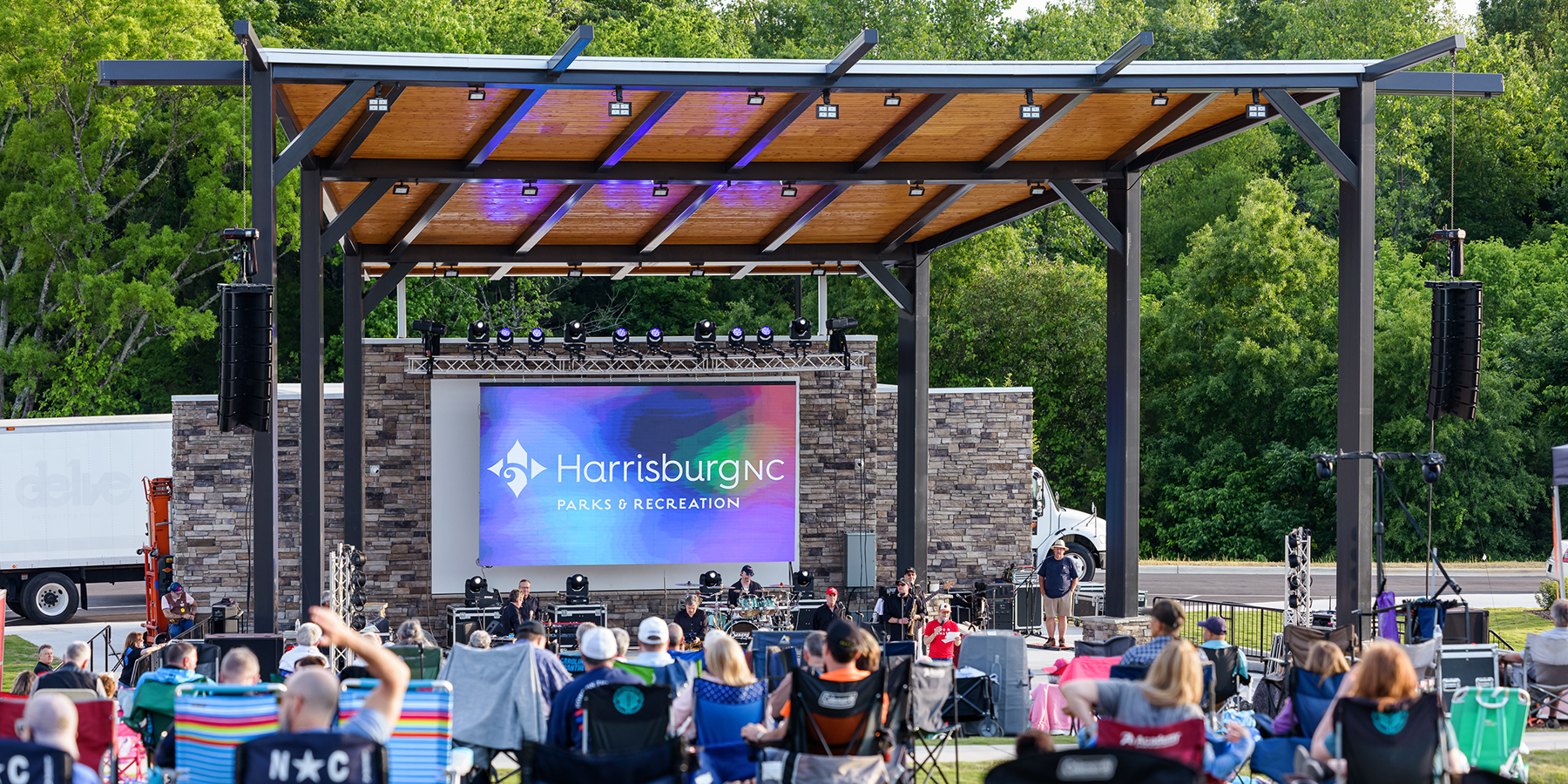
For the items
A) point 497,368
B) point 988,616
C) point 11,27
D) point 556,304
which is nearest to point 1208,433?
point 556,304

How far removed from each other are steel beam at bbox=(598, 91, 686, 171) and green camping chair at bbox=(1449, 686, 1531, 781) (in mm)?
6814

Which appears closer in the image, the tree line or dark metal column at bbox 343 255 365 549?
dark metal column at bbox 343 255 365 549

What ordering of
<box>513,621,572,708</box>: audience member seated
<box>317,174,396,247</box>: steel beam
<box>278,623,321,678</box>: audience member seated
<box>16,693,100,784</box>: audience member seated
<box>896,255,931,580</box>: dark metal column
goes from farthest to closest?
<box>896,255,931,580</box>: dark metal column, <box>317,174,396,247</box>: steel beam, <box>278,623,321,678</box>: audience member seated, <box>513,621,572,708</box>: audience member seated, <box>16,693,100,784</box>: audience member seated

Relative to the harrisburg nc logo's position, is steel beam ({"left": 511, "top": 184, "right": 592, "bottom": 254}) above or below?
above

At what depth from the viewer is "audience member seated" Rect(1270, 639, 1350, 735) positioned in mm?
6566

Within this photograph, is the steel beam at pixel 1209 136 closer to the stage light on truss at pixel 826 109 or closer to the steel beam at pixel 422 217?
the stage light on truss at pixel 826 109

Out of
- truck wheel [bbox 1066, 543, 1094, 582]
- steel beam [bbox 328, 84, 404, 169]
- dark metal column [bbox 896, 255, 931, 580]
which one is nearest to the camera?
steel beam [bbox 328, 84, 404, 169]

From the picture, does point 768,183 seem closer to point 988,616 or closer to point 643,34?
point 988,616

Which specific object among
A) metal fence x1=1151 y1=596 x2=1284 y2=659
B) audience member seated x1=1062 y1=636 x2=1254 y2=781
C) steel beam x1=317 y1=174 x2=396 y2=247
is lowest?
metal fence x1=1151 y1=596 x2=1284 y2=659

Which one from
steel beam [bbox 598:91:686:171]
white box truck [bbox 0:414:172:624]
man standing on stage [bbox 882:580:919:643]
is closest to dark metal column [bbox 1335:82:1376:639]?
man standing on stage [bbox 882:580:919:643]

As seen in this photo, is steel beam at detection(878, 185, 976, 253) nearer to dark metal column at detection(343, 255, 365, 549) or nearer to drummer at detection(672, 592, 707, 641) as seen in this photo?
drummer at detection(672, 592, 707, 641)

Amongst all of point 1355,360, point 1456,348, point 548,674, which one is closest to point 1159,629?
point 548,674

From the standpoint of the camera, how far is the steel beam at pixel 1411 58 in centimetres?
1017

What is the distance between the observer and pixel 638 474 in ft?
60.4
